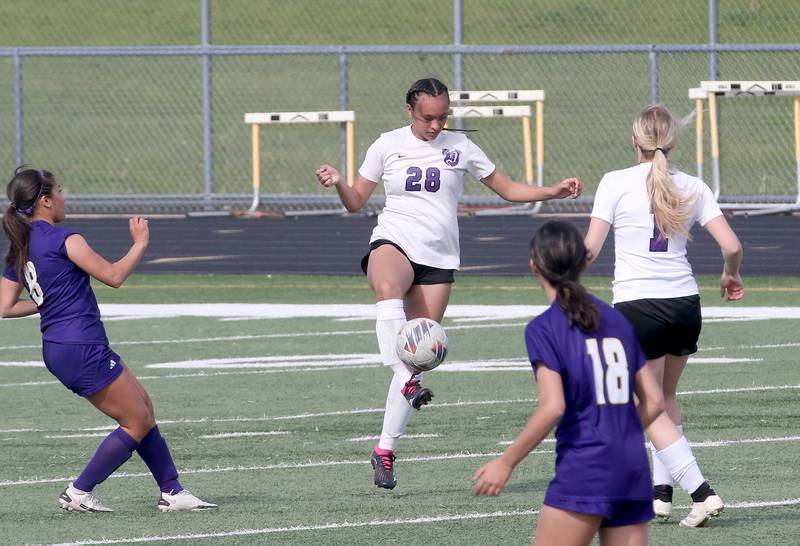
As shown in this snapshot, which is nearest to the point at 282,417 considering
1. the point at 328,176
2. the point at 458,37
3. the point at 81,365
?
the point at 328,176

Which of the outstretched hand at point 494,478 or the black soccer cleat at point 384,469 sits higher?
the outstretched hand at point 494,478

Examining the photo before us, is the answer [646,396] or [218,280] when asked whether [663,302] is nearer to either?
[646,396]

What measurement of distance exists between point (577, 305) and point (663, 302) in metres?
2.31

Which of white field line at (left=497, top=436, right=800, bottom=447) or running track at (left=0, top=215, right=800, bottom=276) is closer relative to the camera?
white field line at (left=497, top=436, right=800, bottom=447)

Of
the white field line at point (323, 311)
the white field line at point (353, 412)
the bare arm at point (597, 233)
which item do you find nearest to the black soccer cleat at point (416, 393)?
the bare arm at point (597, 233)

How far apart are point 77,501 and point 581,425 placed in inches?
131

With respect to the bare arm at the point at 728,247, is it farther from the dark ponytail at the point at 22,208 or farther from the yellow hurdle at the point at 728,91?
the yellow hurdle at the point at 728,91

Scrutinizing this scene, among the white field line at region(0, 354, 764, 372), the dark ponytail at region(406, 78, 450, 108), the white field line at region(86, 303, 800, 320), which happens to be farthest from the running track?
the dark ponytail at region(406, 78, 450, 108)

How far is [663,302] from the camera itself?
7773 millimetres

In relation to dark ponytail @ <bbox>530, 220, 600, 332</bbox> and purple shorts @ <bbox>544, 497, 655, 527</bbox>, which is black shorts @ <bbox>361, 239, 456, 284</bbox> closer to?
dark ponytail @ <bbox>530, 220, 600, 332</bbox>

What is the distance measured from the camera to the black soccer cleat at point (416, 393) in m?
8.60

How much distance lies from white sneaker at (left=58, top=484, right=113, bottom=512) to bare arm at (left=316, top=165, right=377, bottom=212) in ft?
6.77

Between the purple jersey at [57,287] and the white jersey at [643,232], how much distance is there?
2.36m

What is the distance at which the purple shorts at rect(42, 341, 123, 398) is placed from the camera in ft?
26.5
